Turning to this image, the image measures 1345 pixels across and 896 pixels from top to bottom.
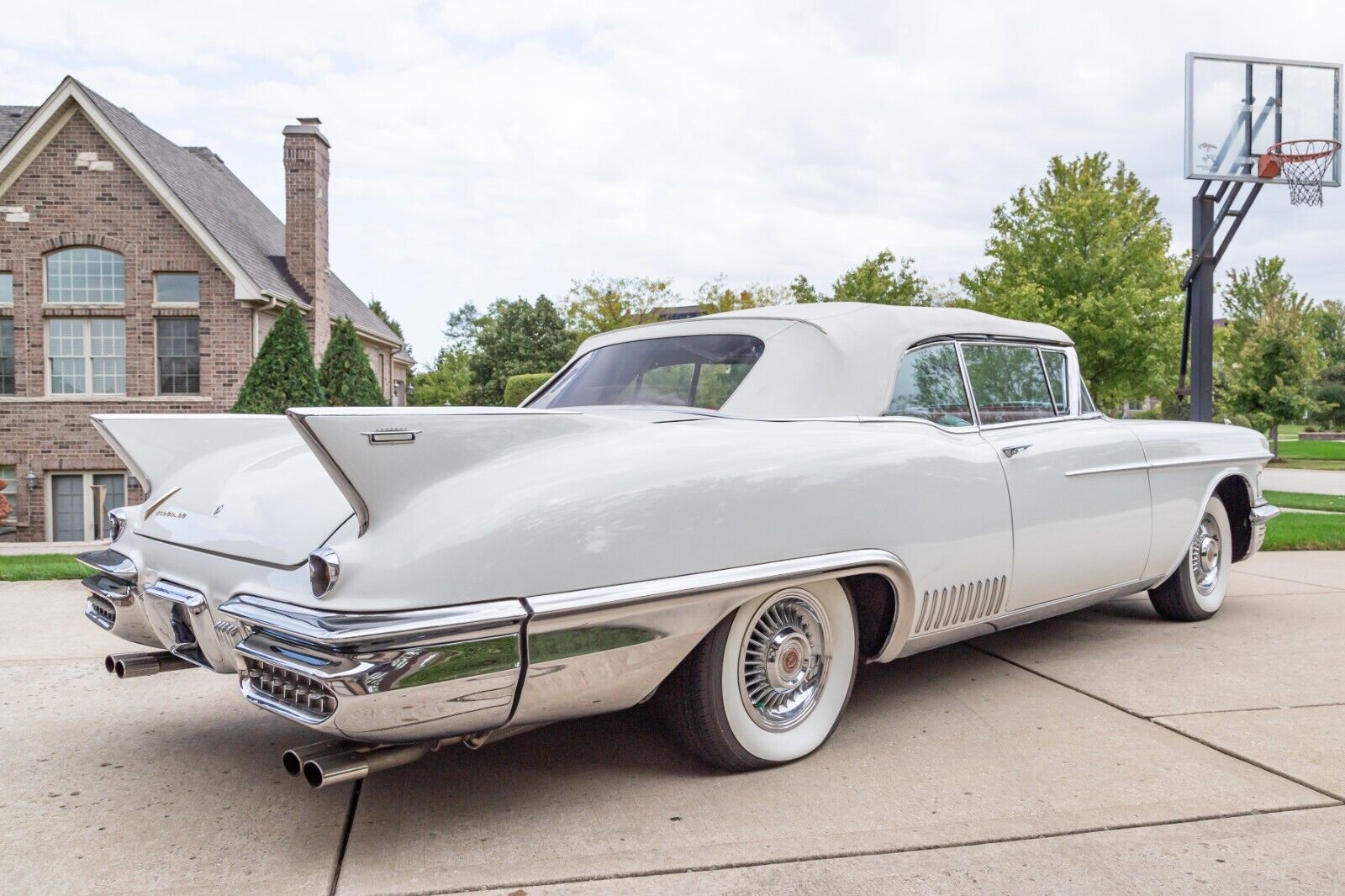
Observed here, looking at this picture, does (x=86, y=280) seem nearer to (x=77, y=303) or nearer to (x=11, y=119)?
(x=77, y=303)

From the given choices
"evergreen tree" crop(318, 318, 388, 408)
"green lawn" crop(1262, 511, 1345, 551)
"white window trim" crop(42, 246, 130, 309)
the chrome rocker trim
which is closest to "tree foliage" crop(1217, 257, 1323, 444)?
"green lawn" crop(1262, 511, 1345, 551)

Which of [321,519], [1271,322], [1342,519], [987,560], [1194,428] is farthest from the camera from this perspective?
[1271,322]

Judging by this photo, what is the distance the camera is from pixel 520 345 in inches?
1730

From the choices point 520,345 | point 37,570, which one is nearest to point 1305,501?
point 37,570


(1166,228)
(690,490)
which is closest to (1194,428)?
(690,490)

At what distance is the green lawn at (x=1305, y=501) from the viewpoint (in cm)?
1304

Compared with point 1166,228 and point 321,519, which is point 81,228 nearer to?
point 321,519

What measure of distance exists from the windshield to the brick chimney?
1693 cm

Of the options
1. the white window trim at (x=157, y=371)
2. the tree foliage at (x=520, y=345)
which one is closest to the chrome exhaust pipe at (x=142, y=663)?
the white window trim at (x=157, y=371)

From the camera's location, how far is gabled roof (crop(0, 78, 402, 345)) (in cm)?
1828

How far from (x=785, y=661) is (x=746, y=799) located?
1.37 ft

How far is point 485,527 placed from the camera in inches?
93.3

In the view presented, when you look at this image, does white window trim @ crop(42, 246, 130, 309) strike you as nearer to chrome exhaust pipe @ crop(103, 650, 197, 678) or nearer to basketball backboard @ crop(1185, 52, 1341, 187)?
basketball backboard @ crop(1185, 52, 1341, 187)

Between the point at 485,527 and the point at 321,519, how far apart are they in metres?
0.53
